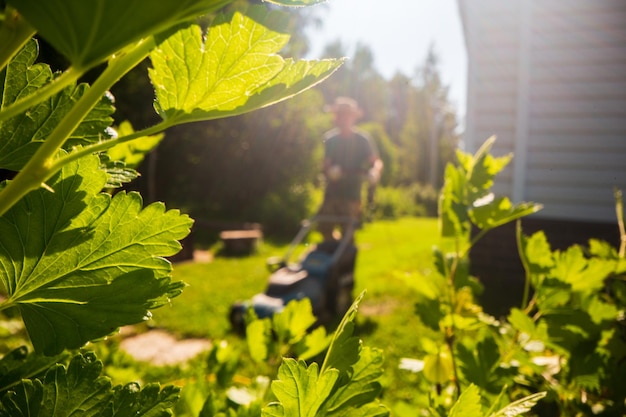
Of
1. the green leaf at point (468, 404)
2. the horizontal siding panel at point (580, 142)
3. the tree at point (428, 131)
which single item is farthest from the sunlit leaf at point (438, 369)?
the tree at point (428, 131)

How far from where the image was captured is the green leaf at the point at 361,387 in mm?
373

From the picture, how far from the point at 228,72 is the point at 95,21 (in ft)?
0.32

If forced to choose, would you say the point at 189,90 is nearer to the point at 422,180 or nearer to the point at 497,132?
the point at 497,132

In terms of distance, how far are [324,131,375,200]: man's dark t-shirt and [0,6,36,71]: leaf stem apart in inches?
267

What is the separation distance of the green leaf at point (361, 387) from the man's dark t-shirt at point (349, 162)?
6.64 m

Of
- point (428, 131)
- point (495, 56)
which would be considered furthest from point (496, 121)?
point (428, 131)

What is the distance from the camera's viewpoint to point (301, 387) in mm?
351

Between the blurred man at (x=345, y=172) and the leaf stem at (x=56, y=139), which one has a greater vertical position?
the leaf stem at (x=56, y=139)

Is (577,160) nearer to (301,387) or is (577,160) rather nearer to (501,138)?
(501,138)

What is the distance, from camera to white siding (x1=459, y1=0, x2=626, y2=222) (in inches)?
222

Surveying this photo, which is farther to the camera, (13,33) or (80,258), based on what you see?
(80,258)

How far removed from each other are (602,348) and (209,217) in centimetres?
1414

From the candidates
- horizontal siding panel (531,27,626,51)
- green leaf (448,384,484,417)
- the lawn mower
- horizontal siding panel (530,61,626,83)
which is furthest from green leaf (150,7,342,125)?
horizontal siding panel (531,27,626,51)

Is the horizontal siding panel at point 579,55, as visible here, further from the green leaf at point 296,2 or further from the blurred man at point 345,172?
the green leaf at point 296,2
